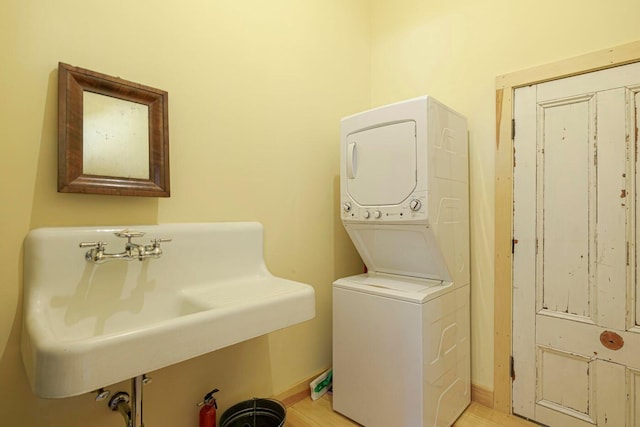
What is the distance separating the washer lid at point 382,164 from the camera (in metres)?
1.66

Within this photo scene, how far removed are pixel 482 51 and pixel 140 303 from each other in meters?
2.28

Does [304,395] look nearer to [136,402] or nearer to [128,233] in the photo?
[136,402]

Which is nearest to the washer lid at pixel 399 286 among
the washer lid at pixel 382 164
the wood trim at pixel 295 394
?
the washer lid at pixel 382 164

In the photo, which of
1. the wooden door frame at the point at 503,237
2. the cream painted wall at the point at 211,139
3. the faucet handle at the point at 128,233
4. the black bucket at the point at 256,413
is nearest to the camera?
the cream painted wall at the point at 211,139

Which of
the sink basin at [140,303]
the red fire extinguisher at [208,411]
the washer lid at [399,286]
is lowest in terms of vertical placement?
the red fire extinguisher at [208,411]

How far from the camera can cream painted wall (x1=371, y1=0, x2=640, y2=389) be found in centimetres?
165

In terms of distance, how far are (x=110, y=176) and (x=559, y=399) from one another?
2414 mm

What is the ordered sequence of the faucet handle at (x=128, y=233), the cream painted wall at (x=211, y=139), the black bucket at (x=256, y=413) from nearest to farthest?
the cream painted wall at (x=211, y=139)
the faucet handle at (x=128, y=233)
the black bucket at (x=256, y=413)

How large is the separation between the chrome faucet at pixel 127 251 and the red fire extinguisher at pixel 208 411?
2.43 feet

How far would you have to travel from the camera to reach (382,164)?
1.76 metres

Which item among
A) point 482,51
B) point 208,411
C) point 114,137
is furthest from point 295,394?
point 482,51

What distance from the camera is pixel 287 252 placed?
1961 mm

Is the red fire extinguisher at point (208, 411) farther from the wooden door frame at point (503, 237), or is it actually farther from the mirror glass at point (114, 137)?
the wooden door frame at point (503, 237)

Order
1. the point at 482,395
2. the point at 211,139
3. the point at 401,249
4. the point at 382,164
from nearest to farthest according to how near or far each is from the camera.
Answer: the point at 211,139
the point at 382,164
the point at 401,249
the point at 482,395
